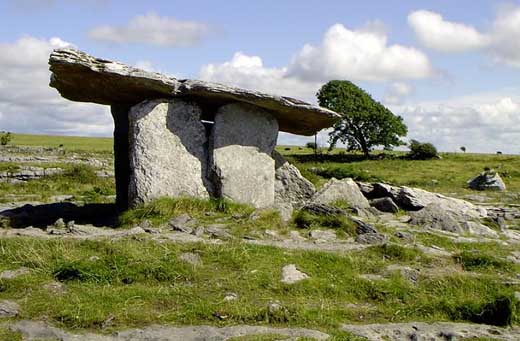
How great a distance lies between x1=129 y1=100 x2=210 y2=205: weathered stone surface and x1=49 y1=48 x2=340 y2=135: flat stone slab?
0.59 meters

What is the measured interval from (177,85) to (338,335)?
10.0 metres

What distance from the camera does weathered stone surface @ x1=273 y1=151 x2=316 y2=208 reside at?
19.3m

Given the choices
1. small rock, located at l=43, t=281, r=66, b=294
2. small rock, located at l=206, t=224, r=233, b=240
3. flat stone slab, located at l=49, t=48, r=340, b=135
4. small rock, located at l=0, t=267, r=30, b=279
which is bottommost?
small rock, located at l=43, t=281, r=66, b=294

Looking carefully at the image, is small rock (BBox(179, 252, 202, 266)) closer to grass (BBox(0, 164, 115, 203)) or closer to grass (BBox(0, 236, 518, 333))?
grass (BBox(0, 236, 518, 333))

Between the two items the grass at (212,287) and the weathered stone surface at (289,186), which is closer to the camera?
the grass at (212,287)

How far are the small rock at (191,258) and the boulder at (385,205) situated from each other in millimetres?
8816

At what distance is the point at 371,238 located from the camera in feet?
45.8

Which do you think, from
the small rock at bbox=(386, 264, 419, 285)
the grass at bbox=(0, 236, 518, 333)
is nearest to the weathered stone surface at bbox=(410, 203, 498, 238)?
the grass at bbox=(0, 236, 518, 333)

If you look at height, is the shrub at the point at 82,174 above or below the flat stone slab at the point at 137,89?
below

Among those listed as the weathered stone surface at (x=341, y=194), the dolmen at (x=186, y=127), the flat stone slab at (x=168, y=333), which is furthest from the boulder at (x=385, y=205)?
the flat stone slab at (x=168, y=333)

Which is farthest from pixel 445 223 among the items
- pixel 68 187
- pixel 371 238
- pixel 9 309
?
pixel 68 187

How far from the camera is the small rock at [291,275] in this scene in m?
11.0

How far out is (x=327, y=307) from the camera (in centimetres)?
1000

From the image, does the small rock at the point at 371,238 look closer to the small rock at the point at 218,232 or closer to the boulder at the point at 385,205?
the small rock at the point at 218,232
